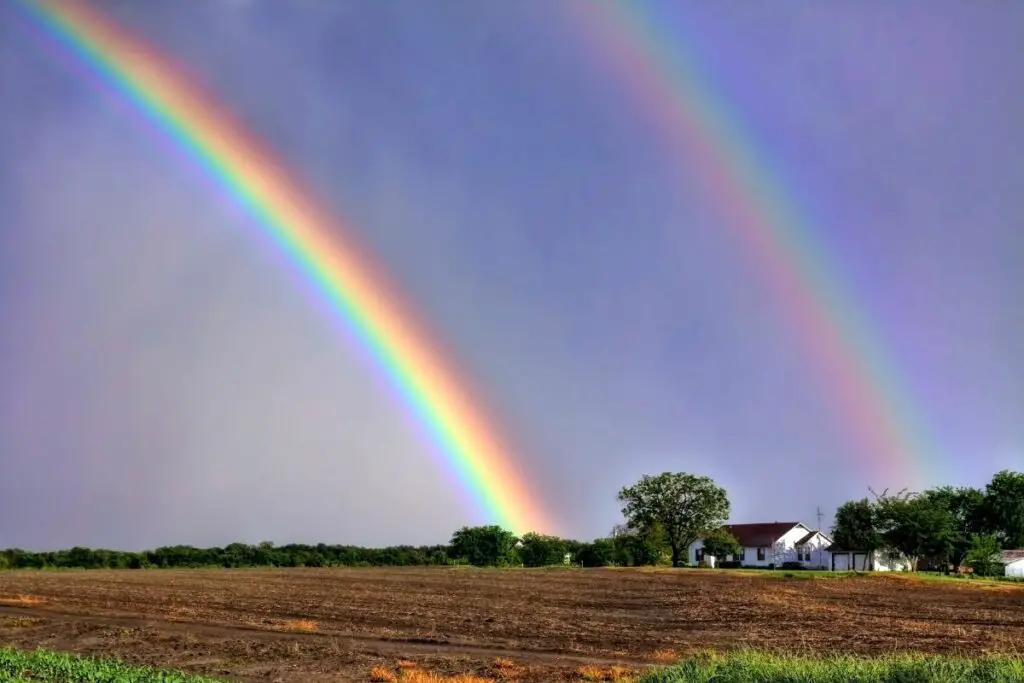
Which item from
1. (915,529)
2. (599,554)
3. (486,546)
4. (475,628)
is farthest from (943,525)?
(475,628)

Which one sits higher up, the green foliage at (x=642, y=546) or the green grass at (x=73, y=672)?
the green foliage at (x=642, y=546)

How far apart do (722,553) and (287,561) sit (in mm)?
70611

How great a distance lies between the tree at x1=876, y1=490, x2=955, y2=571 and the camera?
105m

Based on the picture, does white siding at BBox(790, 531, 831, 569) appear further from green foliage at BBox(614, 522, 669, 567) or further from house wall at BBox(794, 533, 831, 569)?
green foliage at BBox(614, 522, 669, 567)

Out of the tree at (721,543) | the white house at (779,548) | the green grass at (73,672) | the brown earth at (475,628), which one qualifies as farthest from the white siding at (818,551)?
the green grass at (73,672)

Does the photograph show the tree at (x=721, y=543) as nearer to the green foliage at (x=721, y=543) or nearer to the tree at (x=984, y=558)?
the green foliage at (x=721, y=543)

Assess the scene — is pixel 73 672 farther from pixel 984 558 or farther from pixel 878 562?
pixel 878 562

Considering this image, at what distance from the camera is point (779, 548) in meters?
131

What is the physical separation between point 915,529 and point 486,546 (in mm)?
67447

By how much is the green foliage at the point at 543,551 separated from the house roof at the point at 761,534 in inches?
1058

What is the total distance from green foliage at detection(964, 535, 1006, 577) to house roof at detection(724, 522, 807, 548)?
32.5 m

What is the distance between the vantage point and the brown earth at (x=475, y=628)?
21375 millimetres

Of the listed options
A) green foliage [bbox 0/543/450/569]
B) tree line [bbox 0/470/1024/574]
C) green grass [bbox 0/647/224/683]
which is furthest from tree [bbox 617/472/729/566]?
green grass [bbox 0/647/224/683]

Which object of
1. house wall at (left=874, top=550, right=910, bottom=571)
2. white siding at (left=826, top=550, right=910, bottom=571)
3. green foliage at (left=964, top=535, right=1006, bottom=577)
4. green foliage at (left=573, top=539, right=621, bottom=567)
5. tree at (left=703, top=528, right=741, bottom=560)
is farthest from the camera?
green foliage at (left=573, top=539, right=621, bottom=567)
